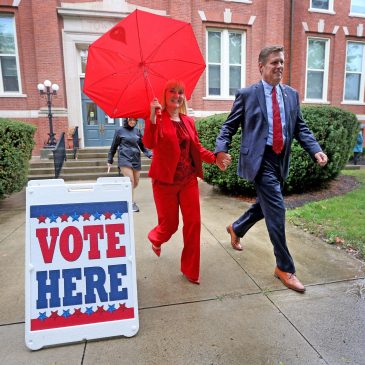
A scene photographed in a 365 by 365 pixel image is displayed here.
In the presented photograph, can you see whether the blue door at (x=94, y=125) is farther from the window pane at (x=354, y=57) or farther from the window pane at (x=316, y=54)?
the window pane at (x=354, y=57)

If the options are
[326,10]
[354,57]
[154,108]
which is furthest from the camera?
[354,57]

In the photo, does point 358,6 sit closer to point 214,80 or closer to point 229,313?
point 214,80

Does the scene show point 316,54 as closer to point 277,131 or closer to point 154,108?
point 277,131

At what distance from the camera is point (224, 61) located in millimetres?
13523

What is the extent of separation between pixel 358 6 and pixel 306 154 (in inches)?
551

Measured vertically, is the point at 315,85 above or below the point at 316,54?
below

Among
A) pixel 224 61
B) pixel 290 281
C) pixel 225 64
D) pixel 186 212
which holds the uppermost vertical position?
pixel 224 61

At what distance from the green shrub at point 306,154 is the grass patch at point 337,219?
64 centimetres

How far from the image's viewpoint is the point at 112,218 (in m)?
2.29

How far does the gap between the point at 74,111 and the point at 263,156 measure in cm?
1079

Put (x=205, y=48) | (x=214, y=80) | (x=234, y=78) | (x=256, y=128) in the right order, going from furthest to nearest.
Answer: (x=234, y=78) < (x=214, y=80) < (x=205, y=48) < (x=256, y=128)

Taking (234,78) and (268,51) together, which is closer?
(268,51)

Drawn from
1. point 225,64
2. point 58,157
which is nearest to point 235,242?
point 58,157

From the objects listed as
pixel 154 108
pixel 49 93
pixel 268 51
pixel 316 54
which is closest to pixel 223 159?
pixel 154 108
